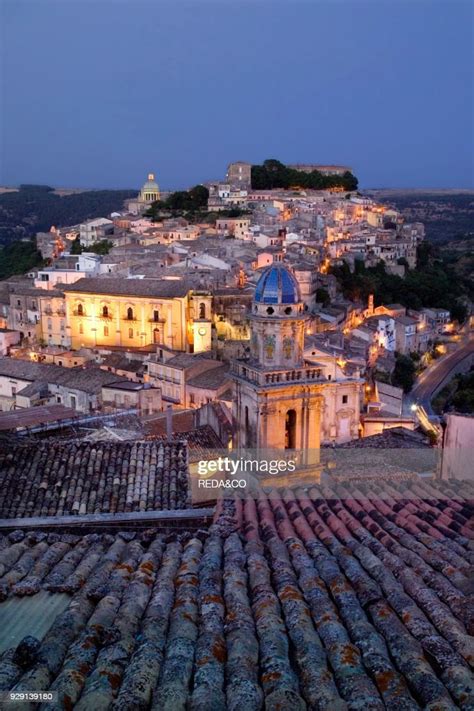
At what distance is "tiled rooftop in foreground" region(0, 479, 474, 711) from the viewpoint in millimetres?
2922

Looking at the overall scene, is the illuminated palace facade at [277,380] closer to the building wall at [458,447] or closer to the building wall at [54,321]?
the building wall at [458,447]

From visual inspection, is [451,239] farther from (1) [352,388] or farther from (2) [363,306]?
(1) [352,388]

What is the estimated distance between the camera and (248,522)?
5.69m

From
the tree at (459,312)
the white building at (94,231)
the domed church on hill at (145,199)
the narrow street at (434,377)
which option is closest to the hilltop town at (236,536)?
the narrow street at (434,377)

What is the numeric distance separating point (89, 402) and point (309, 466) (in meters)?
15.0

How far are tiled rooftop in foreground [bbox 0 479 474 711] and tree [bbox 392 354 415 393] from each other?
3458 cm

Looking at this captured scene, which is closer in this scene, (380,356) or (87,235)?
(380,356)

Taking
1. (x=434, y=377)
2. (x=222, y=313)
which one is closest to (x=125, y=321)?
→ (x=222, y=313)

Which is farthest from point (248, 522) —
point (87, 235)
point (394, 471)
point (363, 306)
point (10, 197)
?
point (10, 197)

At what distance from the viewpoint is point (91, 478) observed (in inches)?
404

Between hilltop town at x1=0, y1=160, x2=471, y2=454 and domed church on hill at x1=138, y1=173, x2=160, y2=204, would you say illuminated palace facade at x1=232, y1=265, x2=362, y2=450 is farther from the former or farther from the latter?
domed church on hill at x1=138, y1=173, x2=160, y2=204

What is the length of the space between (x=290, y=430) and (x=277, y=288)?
304cm

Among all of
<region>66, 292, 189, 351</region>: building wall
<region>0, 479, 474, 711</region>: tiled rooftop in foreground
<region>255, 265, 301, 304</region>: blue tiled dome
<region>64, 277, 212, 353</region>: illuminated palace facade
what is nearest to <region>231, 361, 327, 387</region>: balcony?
<region>255, 265, 301, 304</region>: blue tiled dome

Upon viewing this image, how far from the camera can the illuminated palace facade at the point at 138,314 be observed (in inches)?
1380
